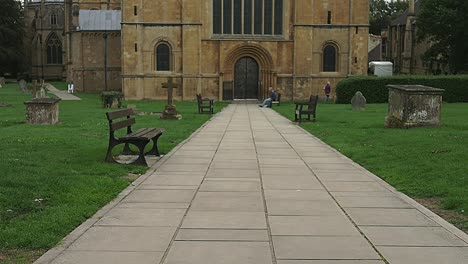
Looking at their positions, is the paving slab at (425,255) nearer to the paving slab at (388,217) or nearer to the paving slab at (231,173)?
the paving slab at (388,217)

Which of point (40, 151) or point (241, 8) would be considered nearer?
point (40, 151)

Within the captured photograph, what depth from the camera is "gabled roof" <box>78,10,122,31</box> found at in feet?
172

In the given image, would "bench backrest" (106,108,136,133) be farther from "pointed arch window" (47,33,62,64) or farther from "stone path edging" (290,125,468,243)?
"pointed arch window" (47,33,62,64)

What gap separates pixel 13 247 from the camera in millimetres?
5523

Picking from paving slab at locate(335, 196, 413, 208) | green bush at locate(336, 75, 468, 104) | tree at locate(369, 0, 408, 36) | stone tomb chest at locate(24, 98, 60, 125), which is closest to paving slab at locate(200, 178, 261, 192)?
paving slab at locate(335, 196, 413, 208)

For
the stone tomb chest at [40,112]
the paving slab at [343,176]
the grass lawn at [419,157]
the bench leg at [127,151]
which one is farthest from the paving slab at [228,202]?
the stone tomb chest at [40,112]

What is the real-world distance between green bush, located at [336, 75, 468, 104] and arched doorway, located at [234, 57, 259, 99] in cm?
693

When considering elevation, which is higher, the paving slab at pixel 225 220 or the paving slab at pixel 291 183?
the paving slab at pixel 225 220

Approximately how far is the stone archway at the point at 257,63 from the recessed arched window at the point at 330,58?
12.8 ft

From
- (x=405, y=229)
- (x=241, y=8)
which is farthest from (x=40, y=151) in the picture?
(x=241, y=8)

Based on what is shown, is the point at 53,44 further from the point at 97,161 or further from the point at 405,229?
the point at 405,229

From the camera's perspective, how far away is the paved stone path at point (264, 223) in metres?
5.35

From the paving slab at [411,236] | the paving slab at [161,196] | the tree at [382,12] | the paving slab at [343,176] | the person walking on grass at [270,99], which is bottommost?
the paving slab at [343,176]

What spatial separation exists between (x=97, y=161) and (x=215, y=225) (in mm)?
5322
